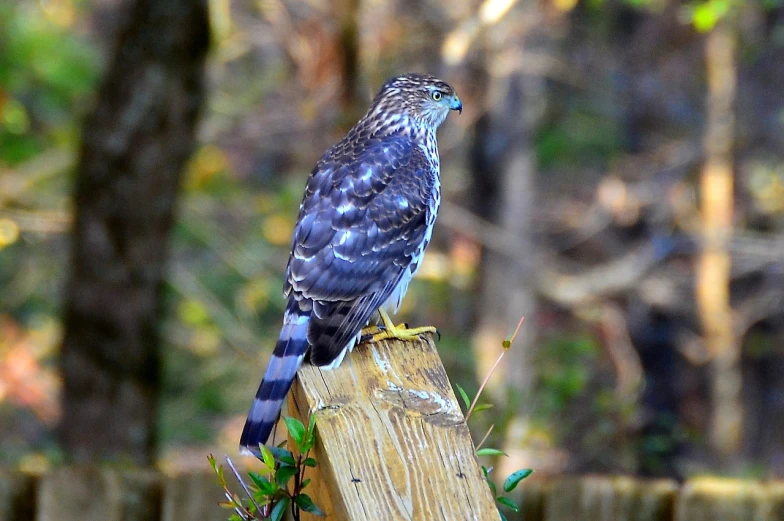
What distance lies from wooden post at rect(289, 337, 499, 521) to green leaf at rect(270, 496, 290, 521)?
62 mm

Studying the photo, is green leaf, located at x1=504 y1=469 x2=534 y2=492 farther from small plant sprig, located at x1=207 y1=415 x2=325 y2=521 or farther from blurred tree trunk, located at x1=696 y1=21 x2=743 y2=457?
blurred tree trunk, located at x1=696 y1=21 x2=743 y2=457

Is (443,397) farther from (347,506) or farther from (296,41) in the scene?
(296,41)

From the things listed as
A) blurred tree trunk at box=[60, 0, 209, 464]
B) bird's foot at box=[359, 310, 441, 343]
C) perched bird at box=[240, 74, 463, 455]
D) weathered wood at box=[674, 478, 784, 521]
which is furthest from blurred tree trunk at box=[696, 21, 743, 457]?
bird's foot at box=[359, 310, 441, 343]

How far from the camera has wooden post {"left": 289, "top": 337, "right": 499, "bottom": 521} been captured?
1.59m

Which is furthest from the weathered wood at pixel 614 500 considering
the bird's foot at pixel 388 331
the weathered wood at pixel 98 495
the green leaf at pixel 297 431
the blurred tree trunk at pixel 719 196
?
the blurred tree trunk at pixel 719 196

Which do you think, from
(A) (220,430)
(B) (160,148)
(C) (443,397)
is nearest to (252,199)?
(A) (220,430)

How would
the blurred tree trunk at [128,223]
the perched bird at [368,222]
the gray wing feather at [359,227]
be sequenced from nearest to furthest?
the perched bird at [368,222], the gray wing feather at [359,227], the blurred tree trunk at [128,223]

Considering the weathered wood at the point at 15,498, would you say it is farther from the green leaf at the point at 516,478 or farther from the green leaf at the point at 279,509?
the green leaf at the point at 516,478

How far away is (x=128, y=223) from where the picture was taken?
16.9 ft

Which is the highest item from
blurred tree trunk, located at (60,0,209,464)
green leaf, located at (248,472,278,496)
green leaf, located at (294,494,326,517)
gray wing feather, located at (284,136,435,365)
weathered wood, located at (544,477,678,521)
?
blurred tree trunk, located at (60,0,209,464)

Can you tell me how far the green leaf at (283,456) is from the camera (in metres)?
1.70

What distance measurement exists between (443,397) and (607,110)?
12108mm

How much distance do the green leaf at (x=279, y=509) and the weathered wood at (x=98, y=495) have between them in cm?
133

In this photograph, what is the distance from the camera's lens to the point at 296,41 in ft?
19.9
